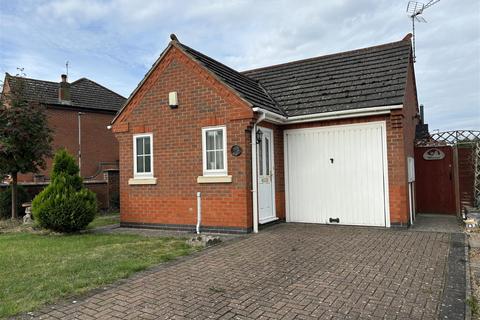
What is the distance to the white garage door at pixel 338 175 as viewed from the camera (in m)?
9.62

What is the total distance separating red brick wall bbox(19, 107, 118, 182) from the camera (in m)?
22.9

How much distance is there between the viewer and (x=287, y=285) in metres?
5.16

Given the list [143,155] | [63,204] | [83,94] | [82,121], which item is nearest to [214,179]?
[143,155]

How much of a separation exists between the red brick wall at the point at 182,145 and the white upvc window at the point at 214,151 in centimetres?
15

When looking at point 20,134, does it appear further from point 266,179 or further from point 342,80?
point 342,80

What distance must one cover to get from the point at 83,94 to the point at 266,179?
19790 millimetres

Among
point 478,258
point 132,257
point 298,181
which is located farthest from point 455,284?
point 298,181

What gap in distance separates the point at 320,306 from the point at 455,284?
6.69 ft

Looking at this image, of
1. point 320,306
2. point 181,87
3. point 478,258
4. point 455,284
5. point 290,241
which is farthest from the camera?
point 181,87

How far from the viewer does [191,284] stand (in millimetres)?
5270

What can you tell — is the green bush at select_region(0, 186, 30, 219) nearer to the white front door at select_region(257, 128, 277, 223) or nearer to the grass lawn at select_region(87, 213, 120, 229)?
the grass lawn at select_region(87, 213, 120, 229)

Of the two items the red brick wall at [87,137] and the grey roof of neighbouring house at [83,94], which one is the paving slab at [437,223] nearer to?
the red brick wall at [87,137]

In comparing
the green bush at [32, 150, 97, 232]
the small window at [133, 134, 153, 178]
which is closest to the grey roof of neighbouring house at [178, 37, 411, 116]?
the small window at [133, 134, 153, 178]

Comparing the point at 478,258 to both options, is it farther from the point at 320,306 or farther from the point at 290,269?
the point at 320,306
